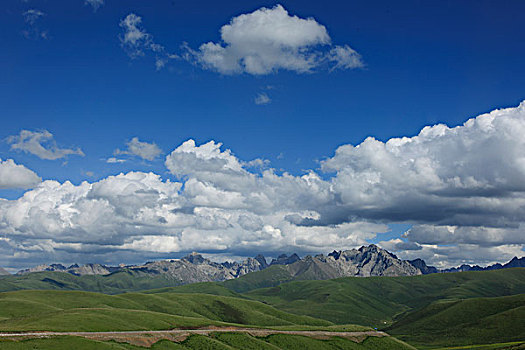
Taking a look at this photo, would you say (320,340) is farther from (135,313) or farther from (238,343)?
(135,313)

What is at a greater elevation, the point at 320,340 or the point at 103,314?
A: the point at 103,314

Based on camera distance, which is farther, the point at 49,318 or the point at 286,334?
the point at 286,334

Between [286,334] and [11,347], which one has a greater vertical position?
[11,347]

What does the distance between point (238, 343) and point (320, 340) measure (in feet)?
155

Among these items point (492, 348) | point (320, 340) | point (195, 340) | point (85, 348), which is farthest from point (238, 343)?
point (492, 348)

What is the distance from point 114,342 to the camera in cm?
11850

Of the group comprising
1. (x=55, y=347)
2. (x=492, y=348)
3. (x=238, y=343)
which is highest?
(x=55, y=347)

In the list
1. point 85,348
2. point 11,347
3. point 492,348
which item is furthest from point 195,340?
point 492,348

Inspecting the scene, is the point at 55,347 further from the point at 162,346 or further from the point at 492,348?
the point at 492,348

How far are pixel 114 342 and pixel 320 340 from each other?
309 feet

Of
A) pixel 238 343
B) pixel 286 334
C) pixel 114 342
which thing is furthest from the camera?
pixel 286 334

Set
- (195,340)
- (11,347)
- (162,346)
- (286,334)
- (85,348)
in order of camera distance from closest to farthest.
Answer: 1. (11,347)
2. (85,348)
3. (162,346)
4. (195,340)
5. (286,334)

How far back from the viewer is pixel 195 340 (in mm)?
139375

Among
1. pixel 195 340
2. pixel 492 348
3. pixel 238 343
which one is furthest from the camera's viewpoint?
pixel 492 348
